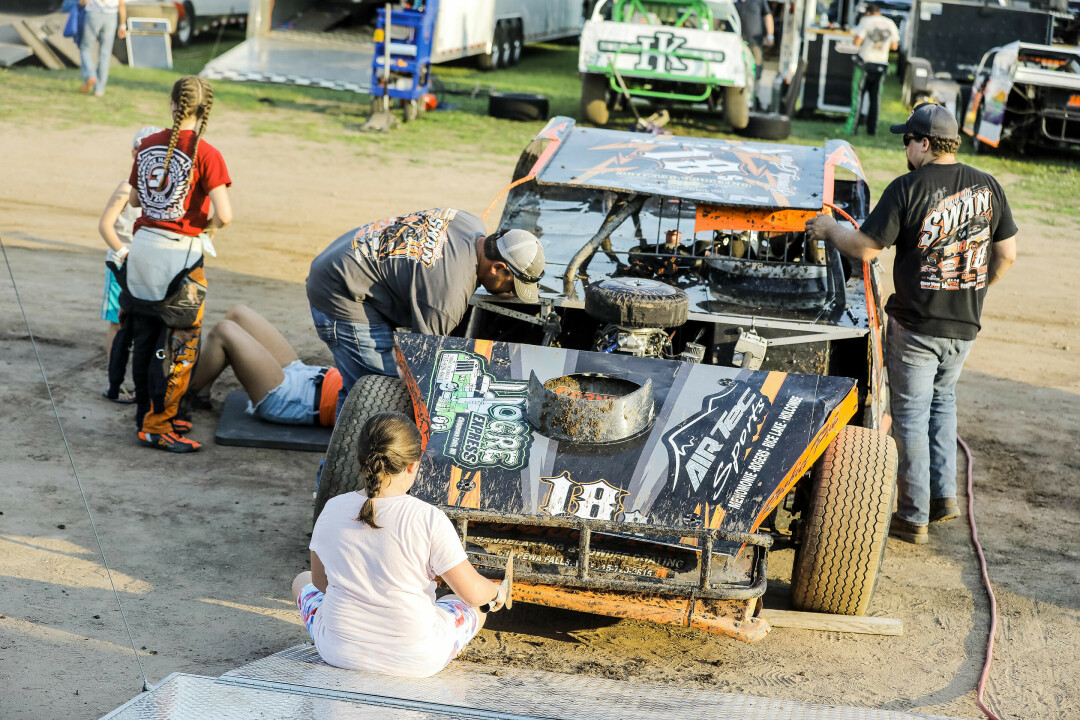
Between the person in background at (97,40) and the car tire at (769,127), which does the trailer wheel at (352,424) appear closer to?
the car tire at (769,127)

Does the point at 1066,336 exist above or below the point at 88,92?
below

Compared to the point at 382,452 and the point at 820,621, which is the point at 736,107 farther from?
the point at 382,452

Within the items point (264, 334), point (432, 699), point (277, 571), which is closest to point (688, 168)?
point (264, 334)

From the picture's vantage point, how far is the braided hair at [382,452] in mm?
3092

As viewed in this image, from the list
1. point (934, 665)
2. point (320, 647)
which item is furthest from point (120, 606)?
point (934, 665)

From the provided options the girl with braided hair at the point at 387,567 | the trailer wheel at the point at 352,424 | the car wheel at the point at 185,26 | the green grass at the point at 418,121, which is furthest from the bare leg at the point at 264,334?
the car wheel at the point at 185,26

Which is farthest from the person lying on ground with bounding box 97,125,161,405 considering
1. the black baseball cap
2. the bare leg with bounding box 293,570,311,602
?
the black baseball cap

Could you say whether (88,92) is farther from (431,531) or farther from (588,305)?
(431,531)

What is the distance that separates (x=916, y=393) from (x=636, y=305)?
1.50 meters

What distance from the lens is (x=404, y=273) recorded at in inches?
183

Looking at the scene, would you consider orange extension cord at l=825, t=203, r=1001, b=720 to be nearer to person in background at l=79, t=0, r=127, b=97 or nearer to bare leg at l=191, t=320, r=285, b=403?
bare leg at l=191, t=320, r=285, b=403

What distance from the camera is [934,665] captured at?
415cm

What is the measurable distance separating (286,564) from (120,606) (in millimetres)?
747

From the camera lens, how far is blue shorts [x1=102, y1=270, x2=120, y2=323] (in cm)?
613
